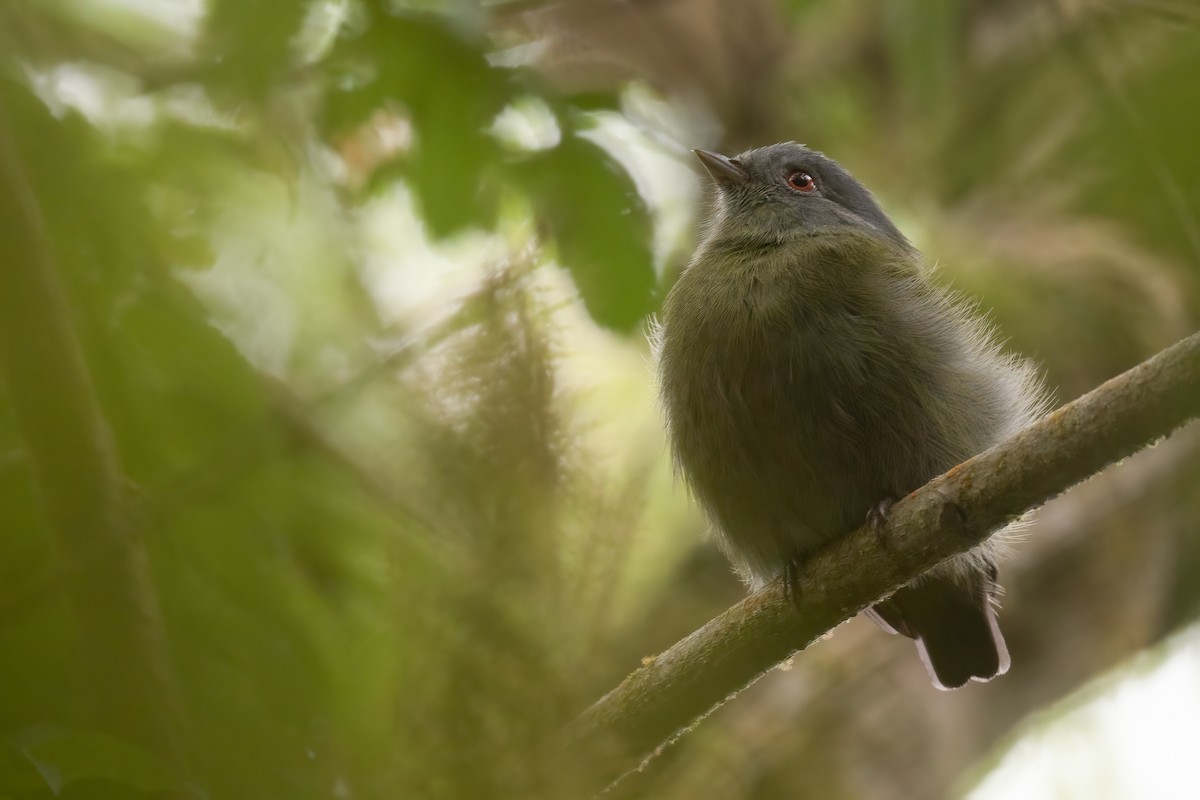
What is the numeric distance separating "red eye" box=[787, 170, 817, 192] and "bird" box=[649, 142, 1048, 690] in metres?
0.69

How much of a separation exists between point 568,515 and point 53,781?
2.96 feet

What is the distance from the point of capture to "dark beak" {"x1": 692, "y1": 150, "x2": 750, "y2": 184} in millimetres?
5492

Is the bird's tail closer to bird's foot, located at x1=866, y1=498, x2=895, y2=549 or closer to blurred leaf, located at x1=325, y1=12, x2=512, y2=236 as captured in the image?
bird's foot, located at x1=866, y1=498, x2=895, y2=549

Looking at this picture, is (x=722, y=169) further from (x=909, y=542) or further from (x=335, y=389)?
(x=335, y=389)

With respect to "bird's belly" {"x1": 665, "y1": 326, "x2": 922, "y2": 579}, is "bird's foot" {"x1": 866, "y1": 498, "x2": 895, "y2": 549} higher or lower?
lower

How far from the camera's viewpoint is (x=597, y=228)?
353 centimetres

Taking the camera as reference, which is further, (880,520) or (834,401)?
(834,401)

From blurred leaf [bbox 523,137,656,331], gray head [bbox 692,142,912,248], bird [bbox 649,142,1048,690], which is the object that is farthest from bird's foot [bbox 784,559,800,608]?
gray head [bbox 692,142,912,248]

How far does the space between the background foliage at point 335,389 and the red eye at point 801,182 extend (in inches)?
25.4

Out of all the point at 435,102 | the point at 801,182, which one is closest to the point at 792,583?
the point at 435,102

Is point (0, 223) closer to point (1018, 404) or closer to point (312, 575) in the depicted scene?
point (312, 575)

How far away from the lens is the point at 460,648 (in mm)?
1719

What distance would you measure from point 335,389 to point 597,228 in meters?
1.18

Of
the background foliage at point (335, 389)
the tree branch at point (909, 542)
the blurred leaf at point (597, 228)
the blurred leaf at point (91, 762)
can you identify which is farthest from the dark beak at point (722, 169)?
the blurred leaf at point (91, 762)
